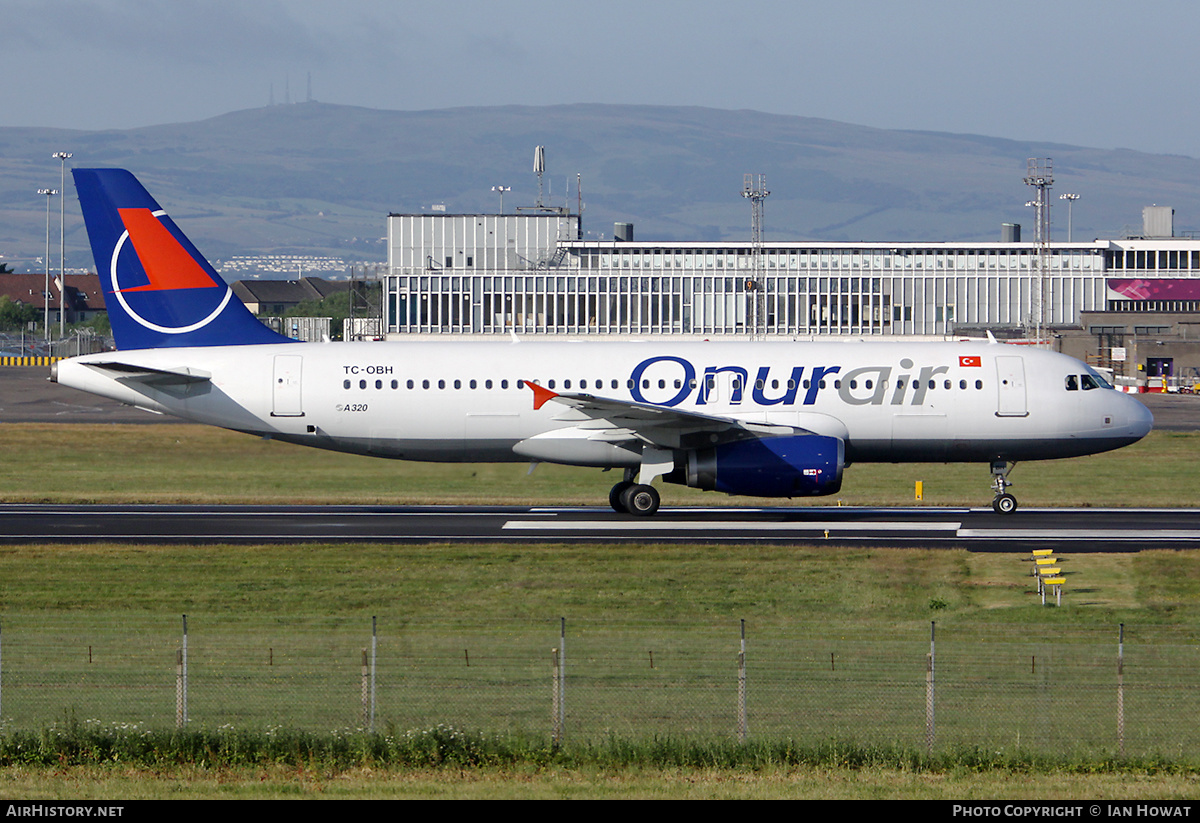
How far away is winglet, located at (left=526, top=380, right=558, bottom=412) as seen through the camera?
119 feet

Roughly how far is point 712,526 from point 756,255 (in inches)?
3093

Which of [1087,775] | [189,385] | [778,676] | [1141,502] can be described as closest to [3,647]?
[778,676]

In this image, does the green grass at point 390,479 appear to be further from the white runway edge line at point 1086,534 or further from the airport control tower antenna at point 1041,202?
the airport control tower antenna at point 1041,202

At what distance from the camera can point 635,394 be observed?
3828cm

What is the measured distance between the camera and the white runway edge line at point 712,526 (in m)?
35.8

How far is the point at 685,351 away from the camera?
39000 mm

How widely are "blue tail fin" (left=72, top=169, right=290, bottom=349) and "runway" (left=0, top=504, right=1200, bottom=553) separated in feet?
17.2

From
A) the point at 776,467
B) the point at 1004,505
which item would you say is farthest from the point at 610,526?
the point at 1004,505

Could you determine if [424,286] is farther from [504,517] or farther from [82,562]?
[82,562]

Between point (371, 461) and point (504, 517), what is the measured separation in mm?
5436

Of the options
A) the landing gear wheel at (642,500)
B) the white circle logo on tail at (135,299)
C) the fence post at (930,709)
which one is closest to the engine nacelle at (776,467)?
the landing gear wheel at (642,500)

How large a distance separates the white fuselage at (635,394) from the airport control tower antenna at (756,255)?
62.1m

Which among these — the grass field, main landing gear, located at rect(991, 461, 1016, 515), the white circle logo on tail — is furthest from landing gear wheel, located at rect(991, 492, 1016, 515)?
the white circle logo on tail

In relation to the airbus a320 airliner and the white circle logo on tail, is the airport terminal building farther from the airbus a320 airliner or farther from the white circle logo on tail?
the airbus a320 airliner
